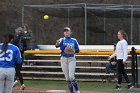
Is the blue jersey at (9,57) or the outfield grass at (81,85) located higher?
the blue jersey at (9,57)

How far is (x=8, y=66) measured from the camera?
12289 millimetres

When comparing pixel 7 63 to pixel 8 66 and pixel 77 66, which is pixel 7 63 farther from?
pixel 77 66

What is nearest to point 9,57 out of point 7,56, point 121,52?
point 7,56

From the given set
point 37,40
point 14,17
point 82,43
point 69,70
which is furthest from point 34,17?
point 69,70

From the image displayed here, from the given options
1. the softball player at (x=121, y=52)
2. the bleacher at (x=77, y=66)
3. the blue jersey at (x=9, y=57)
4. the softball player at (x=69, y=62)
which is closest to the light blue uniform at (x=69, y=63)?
the softball player at (x=69, y=62)

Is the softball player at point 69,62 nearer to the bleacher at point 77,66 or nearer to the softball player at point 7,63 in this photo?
the softball player at point 7,63

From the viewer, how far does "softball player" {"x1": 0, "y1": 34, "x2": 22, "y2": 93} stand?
12.2m

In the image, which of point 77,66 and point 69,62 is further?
point 77,66

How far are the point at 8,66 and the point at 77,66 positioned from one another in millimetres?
9820

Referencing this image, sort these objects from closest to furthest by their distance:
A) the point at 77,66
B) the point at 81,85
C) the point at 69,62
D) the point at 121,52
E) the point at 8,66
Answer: the point at 8,66 < the point at 69,62 < the point at 121,52 < the point at 81,85 < the point at 77,66

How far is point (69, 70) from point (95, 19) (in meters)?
7.54

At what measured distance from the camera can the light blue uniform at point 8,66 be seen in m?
12.2

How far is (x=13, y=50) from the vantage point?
1242 cm

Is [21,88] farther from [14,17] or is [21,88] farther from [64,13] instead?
[14,17]
